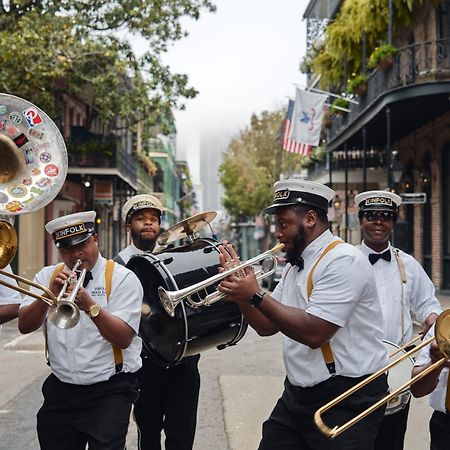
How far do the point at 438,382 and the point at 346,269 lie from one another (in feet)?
2.45

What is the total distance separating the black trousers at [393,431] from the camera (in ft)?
15.1

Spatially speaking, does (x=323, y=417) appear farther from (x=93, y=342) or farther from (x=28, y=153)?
(x=28, y=153)

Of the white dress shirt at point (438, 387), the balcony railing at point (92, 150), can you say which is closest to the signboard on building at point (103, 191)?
the balcony railing at point (92, 150)

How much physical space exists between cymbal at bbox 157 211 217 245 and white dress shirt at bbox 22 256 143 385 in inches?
38.2

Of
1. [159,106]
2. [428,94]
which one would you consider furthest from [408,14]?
[159,106]

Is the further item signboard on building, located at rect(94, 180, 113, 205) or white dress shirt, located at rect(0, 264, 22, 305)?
signboard on building, located at rect(94, 180, 113, 205)

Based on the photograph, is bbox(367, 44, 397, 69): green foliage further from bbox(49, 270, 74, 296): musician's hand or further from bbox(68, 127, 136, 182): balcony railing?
bbox(49, 270, 74, 296): musician's hand

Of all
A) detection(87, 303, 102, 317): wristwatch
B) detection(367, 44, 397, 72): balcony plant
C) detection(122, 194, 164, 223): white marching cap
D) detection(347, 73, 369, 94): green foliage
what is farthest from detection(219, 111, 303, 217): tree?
detection(87, 303, 102, 317): wristwatch

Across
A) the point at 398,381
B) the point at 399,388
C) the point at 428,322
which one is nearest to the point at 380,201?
the point at 428,322

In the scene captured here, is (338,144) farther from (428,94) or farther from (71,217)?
(71,217)

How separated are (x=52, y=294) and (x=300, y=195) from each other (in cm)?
131

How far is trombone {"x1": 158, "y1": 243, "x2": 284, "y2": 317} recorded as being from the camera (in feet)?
11.6

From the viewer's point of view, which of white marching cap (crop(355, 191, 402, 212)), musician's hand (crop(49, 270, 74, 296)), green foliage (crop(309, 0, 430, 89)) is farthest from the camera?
green foliage (crop(309, 0, 430, 89))

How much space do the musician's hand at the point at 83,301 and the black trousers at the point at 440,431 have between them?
5.90 feet
